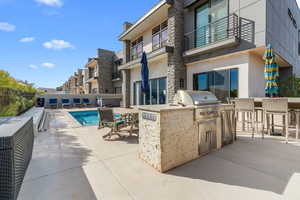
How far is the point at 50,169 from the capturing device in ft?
9.79

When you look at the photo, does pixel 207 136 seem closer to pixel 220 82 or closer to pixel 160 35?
pixel 220 82

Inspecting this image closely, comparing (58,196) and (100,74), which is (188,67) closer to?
(58,196)

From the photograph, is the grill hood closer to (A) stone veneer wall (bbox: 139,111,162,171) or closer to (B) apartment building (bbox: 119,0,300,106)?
(A) stone veneer wall (bbox: 139,111,162,171)

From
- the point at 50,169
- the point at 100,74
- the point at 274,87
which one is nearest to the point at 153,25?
the point at 274,87

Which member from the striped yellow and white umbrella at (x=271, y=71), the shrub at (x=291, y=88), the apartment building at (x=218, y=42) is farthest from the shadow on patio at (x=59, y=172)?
the shrub at (x=291, y=88)

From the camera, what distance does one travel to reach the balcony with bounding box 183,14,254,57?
653 cm

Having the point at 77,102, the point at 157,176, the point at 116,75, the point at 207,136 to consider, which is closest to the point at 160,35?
the point at 207,136

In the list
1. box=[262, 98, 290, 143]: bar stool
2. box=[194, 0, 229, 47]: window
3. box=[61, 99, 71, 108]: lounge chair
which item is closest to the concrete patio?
box=[262, 98, 290, 143]: bar stool

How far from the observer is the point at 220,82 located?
7793mm

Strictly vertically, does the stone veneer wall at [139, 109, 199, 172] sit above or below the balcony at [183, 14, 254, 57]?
below

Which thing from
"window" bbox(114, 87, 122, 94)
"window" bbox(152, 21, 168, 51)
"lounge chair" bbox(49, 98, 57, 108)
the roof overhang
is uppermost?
the roof overhang

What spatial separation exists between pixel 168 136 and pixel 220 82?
6378 millimetres

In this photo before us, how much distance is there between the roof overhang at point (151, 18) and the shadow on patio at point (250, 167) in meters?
9.32

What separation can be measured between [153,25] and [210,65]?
21.4 feet
